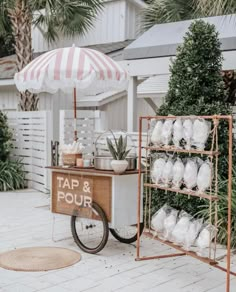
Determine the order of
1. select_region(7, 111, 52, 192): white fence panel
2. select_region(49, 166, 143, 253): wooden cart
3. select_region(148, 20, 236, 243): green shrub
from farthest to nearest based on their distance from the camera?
select_region(7, 111, 52, 192): white fence panel
select_region(148, 20, 236, 243): green shrub
select_region(49, 166, 143, 253): wooden cart

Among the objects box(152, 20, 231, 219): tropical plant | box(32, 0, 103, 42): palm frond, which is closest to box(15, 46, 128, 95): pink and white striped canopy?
box(152, 20, 231, 219): tropical plant

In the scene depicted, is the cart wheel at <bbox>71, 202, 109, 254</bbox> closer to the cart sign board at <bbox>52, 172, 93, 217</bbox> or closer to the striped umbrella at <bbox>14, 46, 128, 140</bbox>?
the cart sign board at <bbox>52, 172, 93, 217</bbox>

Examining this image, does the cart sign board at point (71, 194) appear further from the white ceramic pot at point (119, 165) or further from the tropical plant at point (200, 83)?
the tropical plant at point (200, 83)

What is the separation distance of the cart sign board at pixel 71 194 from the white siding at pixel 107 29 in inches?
420

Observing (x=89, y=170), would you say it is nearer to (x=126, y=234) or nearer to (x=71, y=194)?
(x=71, y=194)

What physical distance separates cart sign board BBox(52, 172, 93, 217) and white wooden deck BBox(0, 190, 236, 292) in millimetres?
513

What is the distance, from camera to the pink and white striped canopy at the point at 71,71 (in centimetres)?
684

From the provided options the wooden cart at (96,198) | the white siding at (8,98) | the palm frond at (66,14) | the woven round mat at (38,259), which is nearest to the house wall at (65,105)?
the white siding at (8,98)

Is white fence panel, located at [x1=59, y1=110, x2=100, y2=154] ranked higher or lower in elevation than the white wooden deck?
higher

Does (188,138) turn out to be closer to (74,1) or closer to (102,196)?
(102,196)

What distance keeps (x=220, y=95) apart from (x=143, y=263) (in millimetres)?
2631

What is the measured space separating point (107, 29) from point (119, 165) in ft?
38.3

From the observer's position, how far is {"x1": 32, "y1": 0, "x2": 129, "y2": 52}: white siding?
15.9m

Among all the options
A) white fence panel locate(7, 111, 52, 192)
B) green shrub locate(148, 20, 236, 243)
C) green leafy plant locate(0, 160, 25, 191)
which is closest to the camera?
green shrub locate(148, 20, 236, 243)
